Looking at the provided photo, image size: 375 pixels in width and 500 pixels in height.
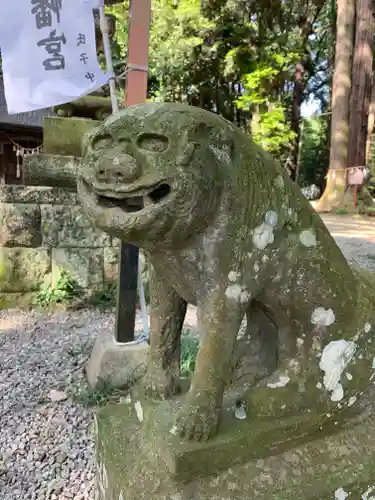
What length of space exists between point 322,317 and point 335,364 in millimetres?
115

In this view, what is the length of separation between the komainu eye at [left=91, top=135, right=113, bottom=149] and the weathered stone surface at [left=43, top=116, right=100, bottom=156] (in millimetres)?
2681

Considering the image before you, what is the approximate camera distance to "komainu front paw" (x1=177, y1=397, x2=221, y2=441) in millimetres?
Result: 930

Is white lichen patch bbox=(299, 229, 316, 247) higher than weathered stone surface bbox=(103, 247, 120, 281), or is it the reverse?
white lichen patch bbox=(299, 229, 316, 247)

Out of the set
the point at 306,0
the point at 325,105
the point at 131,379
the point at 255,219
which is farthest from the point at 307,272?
the point at 325,105

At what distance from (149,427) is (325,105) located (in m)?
20.4

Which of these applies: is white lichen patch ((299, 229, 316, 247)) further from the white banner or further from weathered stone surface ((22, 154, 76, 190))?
weathered stone surface ((22, 154, 76, 190))

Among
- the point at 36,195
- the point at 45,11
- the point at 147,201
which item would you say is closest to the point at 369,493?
the point at 147,201

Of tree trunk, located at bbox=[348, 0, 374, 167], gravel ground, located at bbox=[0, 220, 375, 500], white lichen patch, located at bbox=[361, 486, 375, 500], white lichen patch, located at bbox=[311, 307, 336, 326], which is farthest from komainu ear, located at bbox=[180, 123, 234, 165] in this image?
tree trunk, located at bbox=[348, 0, 374, 167]

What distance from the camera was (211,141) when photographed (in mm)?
917

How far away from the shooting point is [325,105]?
1953 centimetres

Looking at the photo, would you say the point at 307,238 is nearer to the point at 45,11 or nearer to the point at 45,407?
the point at 45,407

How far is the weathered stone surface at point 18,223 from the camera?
3516 millimetres

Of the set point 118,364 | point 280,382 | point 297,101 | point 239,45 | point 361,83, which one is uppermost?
point 239,45

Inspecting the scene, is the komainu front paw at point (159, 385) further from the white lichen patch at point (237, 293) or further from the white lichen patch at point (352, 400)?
the white lichen patch at point (352, 400)
